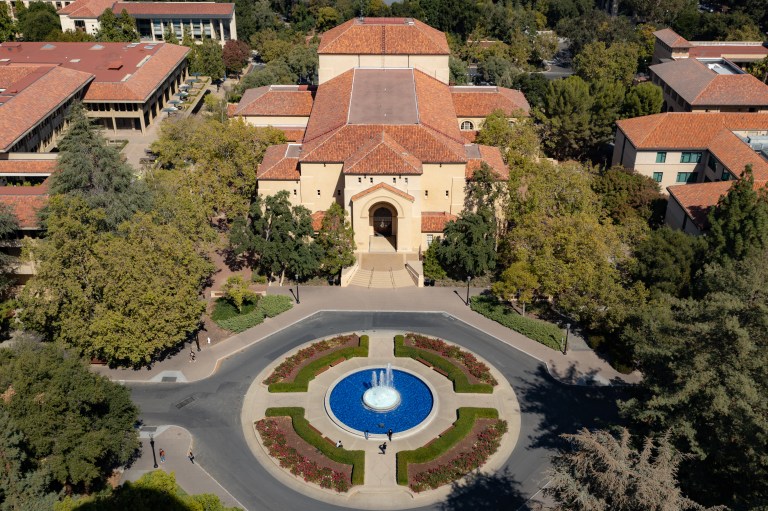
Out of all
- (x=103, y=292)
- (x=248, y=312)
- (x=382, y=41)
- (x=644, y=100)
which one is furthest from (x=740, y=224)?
(x=103, y=292)

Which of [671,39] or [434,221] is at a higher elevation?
[671,39]

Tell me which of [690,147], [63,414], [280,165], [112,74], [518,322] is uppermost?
[112,74]

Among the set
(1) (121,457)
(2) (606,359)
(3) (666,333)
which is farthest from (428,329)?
(1) (121,457)

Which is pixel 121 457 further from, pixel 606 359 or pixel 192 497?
pixel 606 359

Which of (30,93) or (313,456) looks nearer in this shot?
(313,456)

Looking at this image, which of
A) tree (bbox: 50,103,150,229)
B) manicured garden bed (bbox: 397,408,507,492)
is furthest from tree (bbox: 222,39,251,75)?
manicured garden bed (bbox: 397,408,507,492)

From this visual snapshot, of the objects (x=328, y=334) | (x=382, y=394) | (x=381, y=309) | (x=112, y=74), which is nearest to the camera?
(x=382, y=394)

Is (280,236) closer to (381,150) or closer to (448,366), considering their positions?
(381,150)
